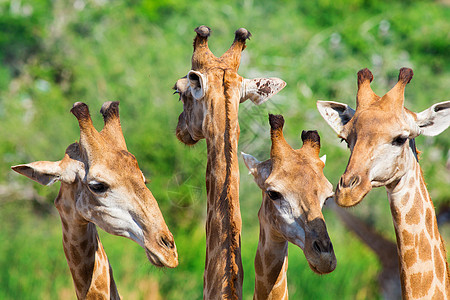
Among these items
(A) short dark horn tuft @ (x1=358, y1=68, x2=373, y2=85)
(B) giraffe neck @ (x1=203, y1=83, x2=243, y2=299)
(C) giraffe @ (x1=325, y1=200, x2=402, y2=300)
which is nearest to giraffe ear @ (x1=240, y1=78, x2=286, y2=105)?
(B) giraffe neck @ (x1=203, y1=83, x2=243, y2=299)

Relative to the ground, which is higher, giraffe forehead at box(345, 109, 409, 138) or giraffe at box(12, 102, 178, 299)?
giraffe forehead at box(345, 109, 409, 138)

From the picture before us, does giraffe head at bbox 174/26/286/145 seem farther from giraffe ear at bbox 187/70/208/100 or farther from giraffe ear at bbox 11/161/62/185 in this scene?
giraffe ear at bbox 11/161/62/185

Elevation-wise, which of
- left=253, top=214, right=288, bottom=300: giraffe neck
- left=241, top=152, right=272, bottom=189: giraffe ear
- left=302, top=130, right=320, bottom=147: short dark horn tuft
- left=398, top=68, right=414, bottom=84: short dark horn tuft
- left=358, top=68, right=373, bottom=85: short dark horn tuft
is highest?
left=358, top=68, right=373, bottom=85: short dark horn tuft

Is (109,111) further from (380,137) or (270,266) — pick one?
(380,137)

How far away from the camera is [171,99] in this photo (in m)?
18.2

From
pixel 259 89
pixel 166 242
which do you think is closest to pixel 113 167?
pixel 166 242

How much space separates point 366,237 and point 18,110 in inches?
580

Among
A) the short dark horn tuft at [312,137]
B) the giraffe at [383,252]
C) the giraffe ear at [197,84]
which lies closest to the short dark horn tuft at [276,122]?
the short dark horn tuft at [312,137]

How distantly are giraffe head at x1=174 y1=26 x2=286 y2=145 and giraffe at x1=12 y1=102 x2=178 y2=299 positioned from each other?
70cm

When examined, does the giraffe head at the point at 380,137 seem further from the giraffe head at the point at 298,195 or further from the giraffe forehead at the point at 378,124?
the giraffe head at the point at 298,195

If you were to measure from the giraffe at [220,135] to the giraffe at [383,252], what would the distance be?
695cm

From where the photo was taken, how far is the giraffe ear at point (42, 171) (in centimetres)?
475

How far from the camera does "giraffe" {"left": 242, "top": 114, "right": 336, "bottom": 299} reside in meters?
4.52

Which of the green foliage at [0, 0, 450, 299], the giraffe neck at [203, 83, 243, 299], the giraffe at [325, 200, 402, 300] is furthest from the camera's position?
the green foliage at [0, 0, 450, 299]
